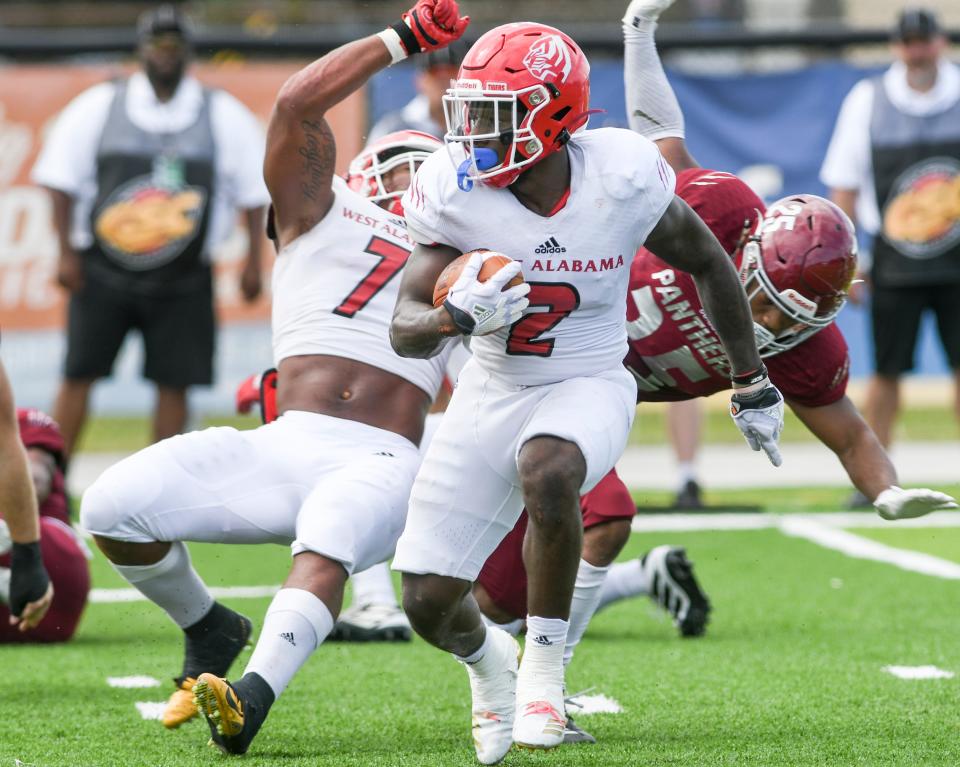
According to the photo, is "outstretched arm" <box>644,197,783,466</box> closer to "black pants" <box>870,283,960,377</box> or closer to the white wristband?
the white wristband

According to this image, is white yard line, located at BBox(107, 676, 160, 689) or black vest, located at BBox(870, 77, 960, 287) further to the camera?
black vest, located at BBox(870, 77, 960, 287)

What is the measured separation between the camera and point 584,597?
4047 mm

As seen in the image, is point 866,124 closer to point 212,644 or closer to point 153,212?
point 153,212

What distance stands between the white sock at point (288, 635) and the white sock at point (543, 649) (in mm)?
477

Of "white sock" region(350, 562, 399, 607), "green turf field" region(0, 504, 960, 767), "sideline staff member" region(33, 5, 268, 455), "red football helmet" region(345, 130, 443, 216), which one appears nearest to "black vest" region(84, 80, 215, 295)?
"sideline staff member" region(33, 5, 268, 455)

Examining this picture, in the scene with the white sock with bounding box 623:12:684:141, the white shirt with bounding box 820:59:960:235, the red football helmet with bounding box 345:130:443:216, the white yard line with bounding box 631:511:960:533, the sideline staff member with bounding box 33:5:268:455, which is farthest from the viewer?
the white shirt with bounding box 820:59:960:235

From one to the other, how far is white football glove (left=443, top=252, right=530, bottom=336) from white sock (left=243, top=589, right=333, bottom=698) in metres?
0.82

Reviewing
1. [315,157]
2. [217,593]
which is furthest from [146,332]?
[315,157]

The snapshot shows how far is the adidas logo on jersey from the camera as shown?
333cm

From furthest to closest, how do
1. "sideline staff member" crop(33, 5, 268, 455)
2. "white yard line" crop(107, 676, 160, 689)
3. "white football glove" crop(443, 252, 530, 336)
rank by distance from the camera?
"sideline staff member" crop(33, 5, 268, 455), "white yard line" crop(107, 676, 160, 689), "white football glove" crop(443, 252, 530, 336)

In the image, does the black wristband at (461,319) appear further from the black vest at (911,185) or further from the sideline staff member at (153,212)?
the black vest at (911,185)

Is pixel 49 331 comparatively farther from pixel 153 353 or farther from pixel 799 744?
pixel 799 744

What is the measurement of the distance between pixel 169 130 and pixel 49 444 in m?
2.91

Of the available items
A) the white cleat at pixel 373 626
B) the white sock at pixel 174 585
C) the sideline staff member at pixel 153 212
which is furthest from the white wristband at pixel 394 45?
the sideline staff member at pixel 153 212
